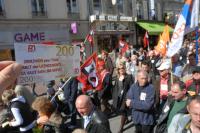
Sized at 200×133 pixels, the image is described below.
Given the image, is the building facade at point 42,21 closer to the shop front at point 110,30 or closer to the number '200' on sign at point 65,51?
the shop front at point 110,30

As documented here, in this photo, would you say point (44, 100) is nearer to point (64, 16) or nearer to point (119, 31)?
point (64, 16)

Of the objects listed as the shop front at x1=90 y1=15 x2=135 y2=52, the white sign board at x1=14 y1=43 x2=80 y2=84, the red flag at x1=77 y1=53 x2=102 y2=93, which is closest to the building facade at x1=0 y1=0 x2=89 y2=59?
the shop front at x1=90 y1=15 x2=135 y2=52

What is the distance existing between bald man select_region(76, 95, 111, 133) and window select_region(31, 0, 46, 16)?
60.0 feet

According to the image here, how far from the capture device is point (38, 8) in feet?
70.7

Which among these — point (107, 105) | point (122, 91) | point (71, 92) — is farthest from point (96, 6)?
point (122, 91)

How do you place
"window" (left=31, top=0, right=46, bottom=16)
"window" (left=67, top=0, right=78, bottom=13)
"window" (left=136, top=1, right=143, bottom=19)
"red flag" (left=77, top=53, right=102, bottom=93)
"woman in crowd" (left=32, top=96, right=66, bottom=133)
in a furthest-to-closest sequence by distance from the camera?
"window" (left=136, top=1, right=143, bottom=19) < "window" (left=67, top=0, right=78, bottom=13) < "window" (left=31, top=0, right=46, bottom=16) < "red flag" (left=77, top=53, right=102, bottom=93) < "woman in crowd" (left=32, top=96, right=66, bottom=133)

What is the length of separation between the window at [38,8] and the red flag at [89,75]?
48.4 feet

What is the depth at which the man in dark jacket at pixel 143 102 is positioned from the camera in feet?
16.7

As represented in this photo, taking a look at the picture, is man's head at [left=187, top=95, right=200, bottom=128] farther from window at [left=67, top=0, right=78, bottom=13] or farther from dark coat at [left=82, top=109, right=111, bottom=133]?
window at [left=67, top=0, right=78, bottom=13]

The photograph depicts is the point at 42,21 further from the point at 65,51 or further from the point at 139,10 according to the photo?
the point at 65,51

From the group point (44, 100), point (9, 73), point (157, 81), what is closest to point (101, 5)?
point (157, 81)

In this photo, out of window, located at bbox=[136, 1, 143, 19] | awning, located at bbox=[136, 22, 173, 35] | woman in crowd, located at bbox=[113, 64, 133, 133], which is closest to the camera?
woman in crowd, located at bbox=[113, 64, 133, 133]

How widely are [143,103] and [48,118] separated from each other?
1.51 meters

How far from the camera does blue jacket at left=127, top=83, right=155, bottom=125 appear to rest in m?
5.09
